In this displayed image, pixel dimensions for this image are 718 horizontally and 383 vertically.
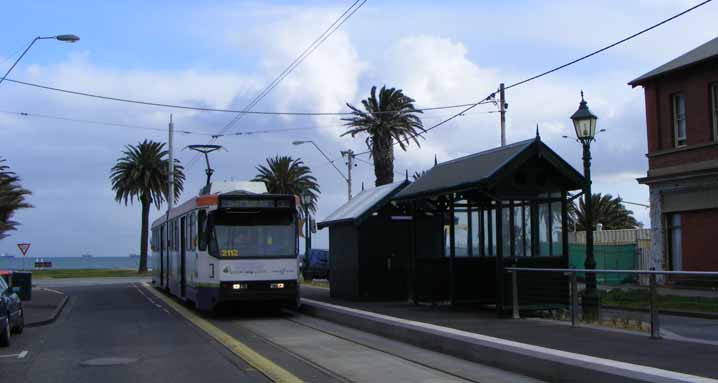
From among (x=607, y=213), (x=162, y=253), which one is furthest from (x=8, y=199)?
(x=607, y=213)

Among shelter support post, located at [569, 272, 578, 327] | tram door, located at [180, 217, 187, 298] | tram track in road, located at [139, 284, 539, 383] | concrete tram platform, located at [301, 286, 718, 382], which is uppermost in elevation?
tram door, located at [180, 217, 187, 298]

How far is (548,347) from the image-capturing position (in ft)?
37.4

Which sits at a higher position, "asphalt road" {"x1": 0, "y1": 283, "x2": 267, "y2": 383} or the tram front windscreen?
the tram front windscreen

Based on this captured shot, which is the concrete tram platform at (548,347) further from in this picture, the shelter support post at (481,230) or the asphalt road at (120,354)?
the asphalt road at (120,354)

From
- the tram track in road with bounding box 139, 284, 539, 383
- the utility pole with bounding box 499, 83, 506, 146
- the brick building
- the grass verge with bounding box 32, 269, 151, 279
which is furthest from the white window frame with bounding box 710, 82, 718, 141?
the grass verge with bounding box 32, 269, 151, 279

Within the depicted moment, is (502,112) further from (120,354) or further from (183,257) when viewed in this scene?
(120,354)

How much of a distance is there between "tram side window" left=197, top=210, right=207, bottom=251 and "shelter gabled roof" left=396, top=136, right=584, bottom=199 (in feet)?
16.8

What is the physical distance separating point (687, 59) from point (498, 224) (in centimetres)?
1803

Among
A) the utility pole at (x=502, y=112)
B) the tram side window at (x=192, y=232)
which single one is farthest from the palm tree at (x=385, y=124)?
the tram side window at (x=192, y=232)

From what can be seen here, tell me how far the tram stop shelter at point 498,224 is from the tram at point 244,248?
3158 mm

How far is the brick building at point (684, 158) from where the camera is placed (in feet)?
95.0

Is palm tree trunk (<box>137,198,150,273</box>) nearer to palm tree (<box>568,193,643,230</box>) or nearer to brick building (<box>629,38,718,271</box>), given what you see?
palm tree (<box>568,193,643,230</box>)

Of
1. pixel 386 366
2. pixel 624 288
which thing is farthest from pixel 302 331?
pixel 624 288

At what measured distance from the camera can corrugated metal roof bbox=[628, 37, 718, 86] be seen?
29094 millimetres
